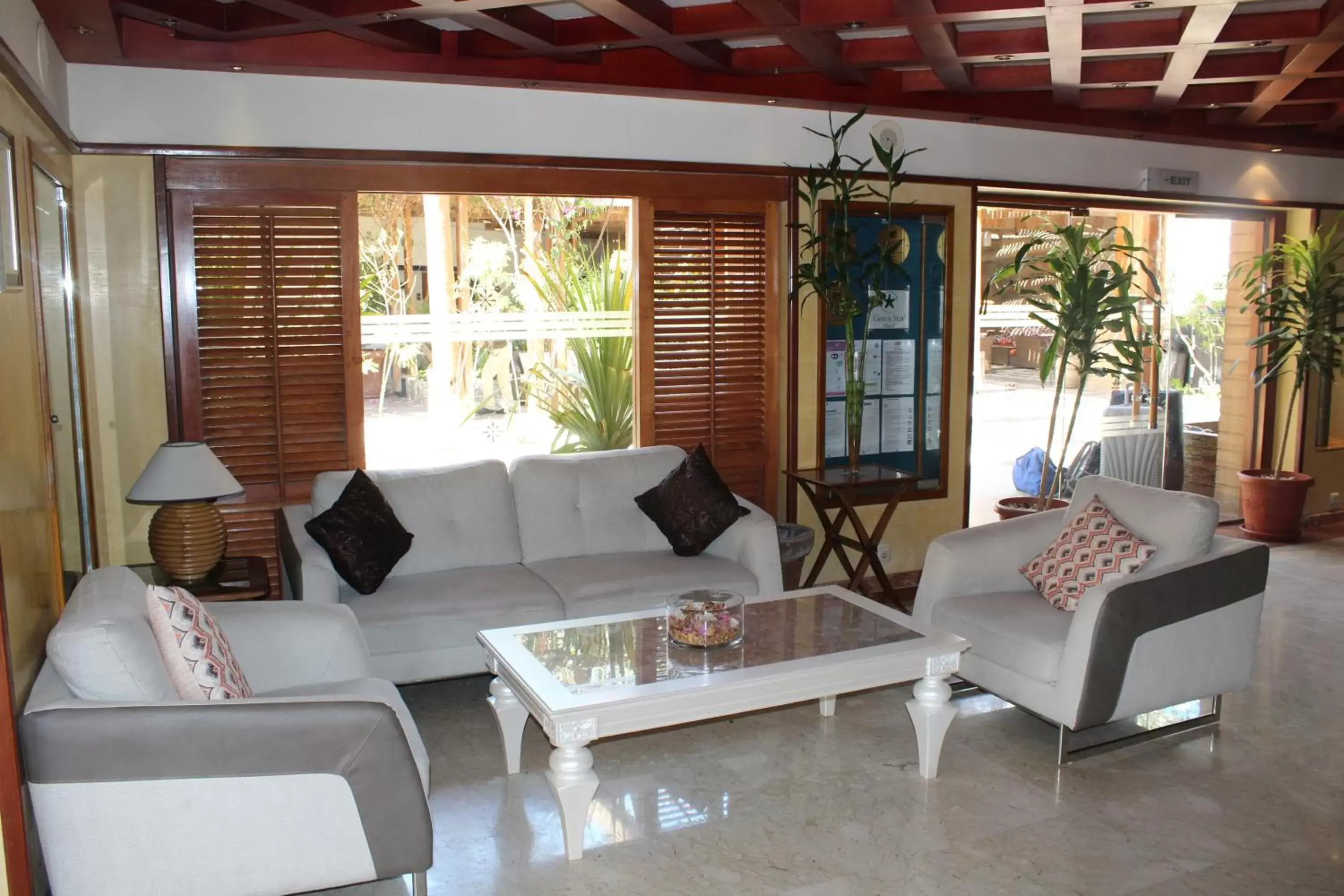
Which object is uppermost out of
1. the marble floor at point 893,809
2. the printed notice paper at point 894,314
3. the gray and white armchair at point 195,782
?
the printed notice paper at point 894,314

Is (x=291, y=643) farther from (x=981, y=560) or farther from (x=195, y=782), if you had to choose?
(x=981, y=560)

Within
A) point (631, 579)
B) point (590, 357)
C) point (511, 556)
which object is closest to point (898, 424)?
point (590, 357)

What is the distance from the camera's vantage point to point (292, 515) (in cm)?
441

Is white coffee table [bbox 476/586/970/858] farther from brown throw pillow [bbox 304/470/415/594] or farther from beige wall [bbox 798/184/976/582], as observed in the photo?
beige wall [bbox 798/184/976/582]

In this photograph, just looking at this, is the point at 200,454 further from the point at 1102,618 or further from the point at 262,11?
the point at 1102,618

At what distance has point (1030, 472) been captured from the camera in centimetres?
677

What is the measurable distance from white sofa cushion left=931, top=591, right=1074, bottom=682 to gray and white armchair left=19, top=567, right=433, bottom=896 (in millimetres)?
2129

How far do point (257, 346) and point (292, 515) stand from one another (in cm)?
79

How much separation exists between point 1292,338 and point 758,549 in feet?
14.9

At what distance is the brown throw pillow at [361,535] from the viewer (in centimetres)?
411

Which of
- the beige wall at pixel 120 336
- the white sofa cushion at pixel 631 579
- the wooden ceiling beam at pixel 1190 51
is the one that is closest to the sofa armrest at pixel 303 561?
the beige wall at pixel 120 336

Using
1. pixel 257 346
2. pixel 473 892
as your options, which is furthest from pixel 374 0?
pixel 473 892

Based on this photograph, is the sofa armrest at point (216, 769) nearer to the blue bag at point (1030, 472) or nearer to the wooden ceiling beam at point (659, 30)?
the wooden ceiling beam at point (659, 30)

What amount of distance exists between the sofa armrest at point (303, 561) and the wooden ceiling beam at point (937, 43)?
2896mm
